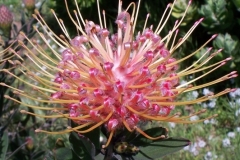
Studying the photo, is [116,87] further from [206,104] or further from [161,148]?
A: [206,104]

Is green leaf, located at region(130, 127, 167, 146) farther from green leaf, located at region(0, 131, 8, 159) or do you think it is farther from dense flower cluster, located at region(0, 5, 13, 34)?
dense flower cluster, located at region(0, 5, 13, 34)

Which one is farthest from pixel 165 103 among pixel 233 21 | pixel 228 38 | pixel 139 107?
pixel 233 21

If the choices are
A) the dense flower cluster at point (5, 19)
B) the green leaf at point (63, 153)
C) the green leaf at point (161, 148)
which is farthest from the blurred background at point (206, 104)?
the green leaf at point (161, 148)

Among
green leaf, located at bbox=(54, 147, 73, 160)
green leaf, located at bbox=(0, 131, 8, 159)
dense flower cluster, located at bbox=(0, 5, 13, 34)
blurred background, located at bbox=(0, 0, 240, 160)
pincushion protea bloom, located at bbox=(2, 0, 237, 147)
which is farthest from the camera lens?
blurred background, located at bbox=(0, 0, 240, 160)

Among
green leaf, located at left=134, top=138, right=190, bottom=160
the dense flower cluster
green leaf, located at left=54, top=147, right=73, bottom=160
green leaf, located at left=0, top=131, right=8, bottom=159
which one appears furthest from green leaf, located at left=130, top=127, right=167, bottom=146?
the dense flower cluster

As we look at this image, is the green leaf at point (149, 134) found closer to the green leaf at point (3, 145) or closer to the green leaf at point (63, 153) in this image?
the green leaf at point (63, 153)
